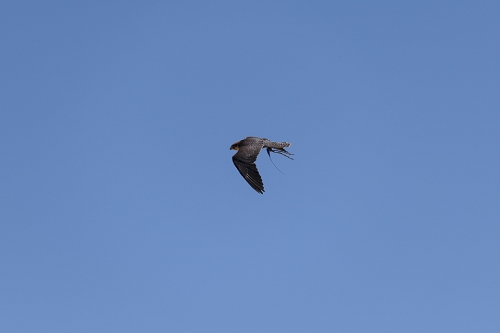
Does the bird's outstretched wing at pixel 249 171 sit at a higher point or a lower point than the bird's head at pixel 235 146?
lower

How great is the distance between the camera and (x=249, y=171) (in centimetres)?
4494

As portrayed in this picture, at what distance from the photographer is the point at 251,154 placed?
1816 inches

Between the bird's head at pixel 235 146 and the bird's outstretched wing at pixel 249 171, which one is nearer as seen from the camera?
the bird's outstretched wing at pixel 249 171

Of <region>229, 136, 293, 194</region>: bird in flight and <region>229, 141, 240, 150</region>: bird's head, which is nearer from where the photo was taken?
<region>229, 136, 293, 194</region>: bird in flight

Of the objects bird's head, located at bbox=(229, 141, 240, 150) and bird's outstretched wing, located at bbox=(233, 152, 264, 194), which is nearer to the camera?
bird's outstretched wing, located at bbox=(233, 152, 264, 194)

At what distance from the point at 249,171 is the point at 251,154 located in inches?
61.7

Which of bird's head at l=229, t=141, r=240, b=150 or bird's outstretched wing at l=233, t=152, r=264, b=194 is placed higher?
bird's head at l=229, t=141, r=240, b=150

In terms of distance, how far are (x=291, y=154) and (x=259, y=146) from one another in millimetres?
2222

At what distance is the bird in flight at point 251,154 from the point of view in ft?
146

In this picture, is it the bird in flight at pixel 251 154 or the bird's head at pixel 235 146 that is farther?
the bird's head at pixel 235 146

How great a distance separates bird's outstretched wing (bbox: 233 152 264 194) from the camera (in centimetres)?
4403

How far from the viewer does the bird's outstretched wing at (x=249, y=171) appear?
44.0 metres

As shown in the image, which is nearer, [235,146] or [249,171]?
[249,171]

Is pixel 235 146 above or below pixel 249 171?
above
